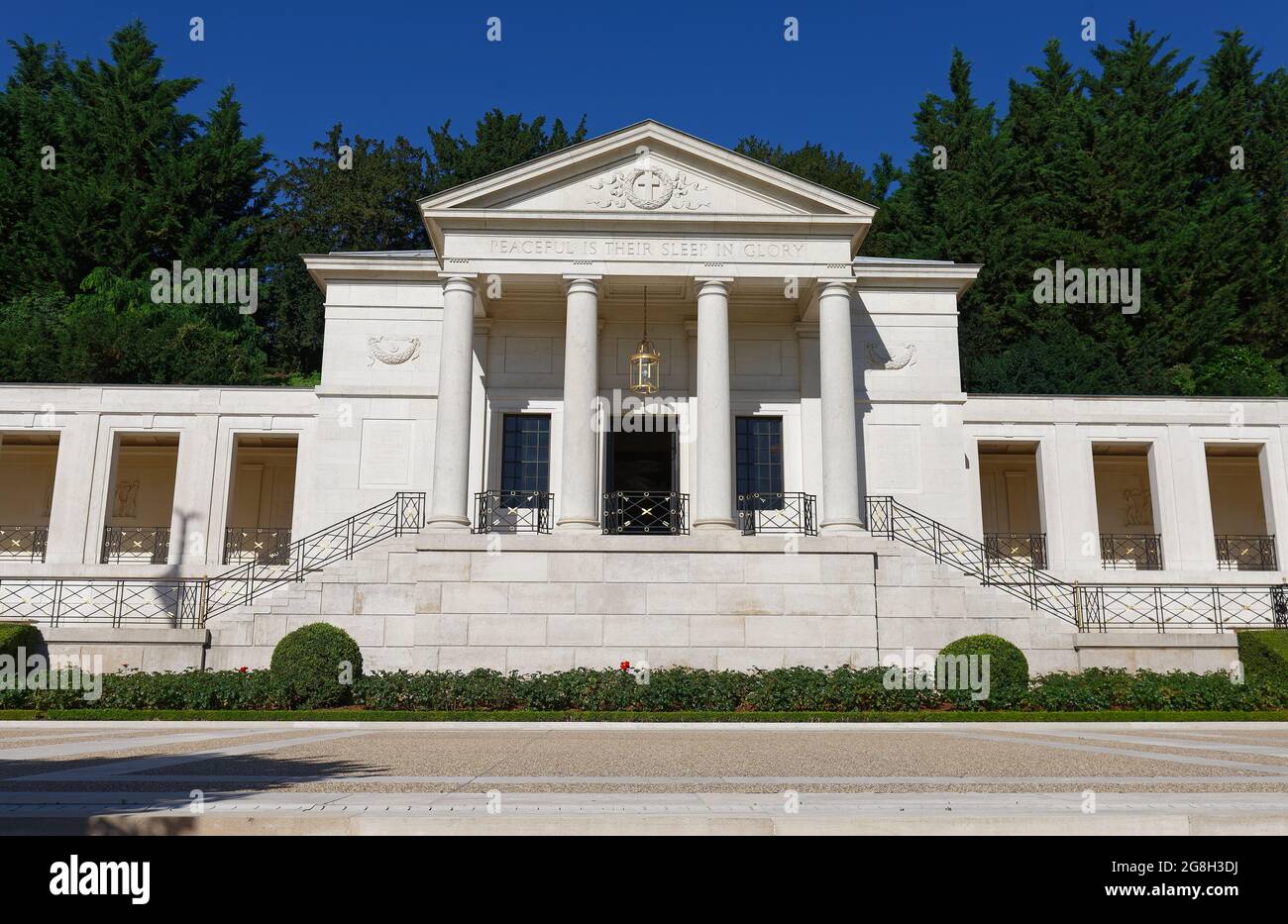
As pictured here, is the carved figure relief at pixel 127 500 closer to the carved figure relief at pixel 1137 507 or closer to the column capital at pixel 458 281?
the column capital at pixel 458 281

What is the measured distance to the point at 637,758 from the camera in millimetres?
12539

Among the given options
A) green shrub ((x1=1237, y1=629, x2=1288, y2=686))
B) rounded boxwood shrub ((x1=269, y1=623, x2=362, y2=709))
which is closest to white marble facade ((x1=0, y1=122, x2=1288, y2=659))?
rounded boxwood shrub ((x1=269, y1=623, x2=362, y2=709))

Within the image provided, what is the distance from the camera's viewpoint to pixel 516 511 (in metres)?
32.2

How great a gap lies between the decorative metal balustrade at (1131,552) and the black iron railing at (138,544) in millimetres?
32731

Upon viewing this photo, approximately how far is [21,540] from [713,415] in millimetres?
28523

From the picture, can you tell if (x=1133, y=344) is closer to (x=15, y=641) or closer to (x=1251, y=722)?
(x=1251, y=722)

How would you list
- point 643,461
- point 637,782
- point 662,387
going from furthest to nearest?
1. point 643,461
2. point 662,387
3. point 637,782

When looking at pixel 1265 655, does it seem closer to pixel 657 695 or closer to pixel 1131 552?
pixel 657 695

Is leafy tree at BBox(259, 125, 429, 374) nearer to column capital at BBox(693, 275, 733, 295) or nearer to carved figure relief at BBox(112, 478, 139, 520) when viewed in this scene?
carved figure relief at BBox(112, 478, 139, 520)

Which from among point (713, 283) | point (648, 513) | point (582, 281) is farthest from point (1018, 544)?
point (582, 281)

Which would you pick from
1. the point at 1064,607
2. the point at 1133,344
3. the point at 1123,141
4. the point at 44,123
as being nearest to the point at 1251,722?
the point at 1064,607

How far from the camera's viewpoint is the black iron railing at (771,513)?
31.8 m

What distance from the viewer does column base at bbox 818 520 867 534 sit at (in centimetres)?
2703
